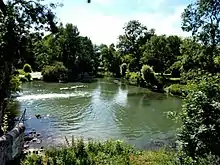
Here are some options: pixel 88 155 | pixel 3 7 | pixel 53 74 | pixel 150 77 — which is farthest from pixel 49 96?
pixel 88 155

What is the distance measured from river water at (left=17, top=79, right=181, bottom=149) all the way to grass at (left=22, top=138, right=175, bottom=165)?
17.4ft

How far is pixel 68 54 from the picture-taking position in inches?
3248

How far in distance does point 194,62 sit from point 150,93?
1975cm

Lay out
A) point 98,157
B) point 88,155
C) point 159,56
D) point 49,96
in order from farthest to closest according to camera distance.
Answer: point 159,56 < point 49,96 < point 88,155 < point 98,157

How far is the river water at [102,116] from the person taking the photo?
24.8 m

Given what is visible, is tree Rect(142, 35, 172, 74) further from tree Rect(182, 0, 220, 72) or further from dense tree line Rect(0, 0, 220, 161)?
tree Rect(182, 0, 220, 72)

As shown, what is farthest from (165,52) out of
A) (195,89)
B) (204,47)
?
→ (195,89)

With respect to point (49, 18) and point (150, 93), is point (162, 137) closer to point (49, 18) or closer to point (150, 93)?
point (49, 18)

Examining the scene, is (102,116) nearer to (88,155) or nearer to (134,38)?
(88,155)

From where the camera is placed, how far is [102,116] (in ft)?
105

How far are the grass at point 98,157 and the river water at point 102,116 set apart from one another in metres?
5.31

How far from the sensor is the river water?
2477 cm

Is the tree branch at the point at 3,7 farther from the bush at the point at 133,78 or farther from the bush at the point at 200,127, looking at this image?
the bush at the point at 133,78

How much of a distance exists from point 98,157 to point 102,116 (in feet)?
56.3
